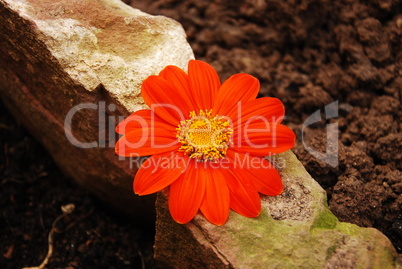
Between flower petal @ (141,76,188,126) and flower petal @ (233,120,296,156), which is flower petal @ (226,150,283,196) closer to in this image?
flower petal @ (233,120,296,156)

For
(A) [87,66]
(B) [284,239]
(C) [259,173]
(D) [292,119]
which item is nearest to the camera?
(B) [284,239]

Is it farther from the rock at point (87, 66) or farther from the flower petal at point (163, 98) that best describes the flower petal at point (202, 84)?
the rock at point (87, 66)

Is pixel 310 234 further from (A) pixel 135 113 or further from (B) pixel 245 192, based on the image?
(A) pixel 135 113

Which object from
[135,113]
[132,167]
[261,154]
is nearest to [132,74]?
[135,113]

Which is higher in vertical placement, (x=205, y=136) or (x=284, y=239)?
(x=205, y=136)

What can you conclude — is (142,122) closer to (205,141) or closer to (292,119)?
(205,141)

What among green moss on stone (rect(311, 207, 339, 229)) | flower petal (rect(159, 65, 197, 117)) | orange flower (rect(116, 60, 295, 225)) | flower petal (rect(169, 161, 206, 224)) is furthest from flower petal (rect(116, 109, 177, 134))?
green moss on stone (rect(311, 207, 339, 229))

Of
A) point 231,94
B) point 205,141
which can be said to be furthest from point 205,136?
point 231,94

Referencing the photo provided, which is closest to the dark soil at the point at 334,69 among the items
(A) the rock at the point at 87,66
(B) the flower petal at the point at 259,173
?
(B) the flower petal at the point at 259,173
